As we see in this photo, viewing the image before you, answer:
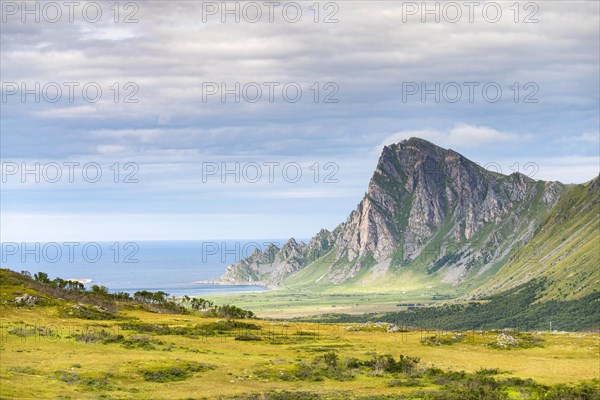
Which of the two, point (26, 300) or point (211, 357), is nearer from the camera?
point (211, 357)

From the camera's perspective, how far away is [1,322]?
4998 inches

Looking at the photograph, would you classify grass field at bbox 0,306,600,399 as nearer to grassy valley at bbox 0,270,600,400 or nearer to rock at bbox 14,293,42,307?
grassy valley at bbox 0,270,600,400

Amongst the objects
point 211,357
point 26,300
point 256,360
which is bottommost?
→ point 256,360

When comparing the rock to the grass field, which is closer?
the grass field

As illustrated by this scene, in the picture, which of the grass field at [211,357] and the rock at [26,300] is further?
the rock at [26,300]

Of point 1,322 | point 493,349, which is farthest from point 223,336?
point 493,349

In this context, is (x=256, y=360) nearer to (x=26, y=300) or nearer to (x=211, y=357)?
(x=211, y=357)

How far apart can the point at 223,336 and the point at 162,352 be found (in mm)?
26775

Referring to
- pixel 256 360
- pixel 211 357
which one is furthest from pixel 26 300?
pixel 256 360

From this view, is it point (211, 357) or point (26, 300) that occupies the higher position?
point (26, 300)

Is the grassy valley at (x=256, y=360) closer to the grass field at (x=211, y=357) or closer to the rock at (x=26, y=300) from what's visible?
the grass field at (x=211, y=357)

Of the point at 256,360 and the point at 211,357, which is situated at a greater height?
the point at 211,357

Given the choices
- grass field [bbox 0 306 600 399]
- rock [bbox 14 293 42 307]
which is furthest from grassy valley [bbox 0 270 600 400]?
rock [bbox 14 293 42 307]

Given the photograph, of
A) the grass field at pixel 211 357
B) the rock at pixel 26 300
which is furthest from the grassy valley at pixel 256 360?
the rock at pixel 26 300
